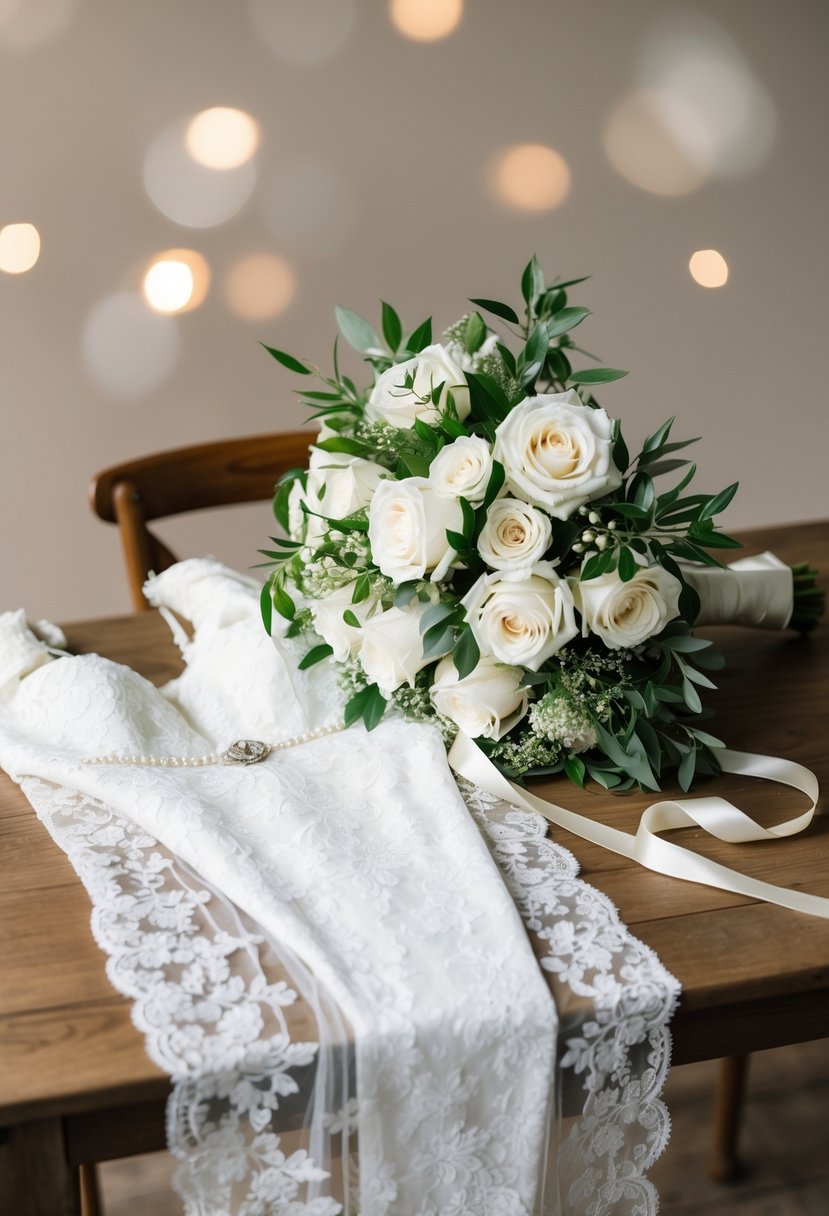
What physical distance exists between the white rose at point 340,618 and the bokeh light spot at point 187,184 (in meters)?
2.12

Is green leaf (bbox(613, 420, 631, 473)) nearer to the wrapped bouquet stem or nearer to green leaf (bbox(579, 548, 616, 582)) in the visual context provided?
the wrapped bouquet stem

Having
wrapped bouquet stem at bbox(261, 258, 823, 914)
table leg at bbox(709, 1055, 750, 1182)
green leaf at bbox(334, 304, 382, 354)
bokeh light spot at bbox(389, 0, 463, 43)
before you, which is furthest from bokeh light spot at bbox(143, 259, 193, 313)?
table leg at bbox(709, 1055, 750, 1182)

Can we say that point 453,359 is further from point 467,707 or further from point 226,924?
point 226,924

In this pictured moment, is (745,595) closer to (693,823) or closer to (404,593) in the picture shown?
(693,823)

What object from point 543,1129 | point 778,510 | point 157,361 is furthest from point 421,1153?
point 778,510

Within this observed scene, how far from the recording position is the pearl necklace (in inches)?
44.8

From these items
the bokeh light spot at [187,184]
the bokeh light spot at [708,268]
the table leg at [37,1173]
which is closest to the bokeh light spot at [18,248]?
the bokeh light spot at [187,184]

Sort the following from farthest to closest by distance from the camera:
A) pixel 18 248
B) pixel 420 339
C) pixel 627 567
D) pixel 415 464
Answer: pixel 18 248, pixel 420 339, pixel 415 464, pixel 627 567

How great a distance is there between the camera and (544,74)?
3137mm

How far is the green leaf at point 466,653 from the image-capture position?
109cm

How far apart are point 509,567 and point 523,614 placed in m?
0.05

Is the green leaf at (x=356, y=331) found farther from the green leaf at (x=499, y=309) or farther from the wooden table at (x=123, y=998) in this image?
the wooden table at (x=123, y=998)

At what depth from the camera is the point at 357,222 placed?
309cm

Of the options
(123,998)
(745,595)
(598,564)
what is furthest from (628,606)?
(123,998)
